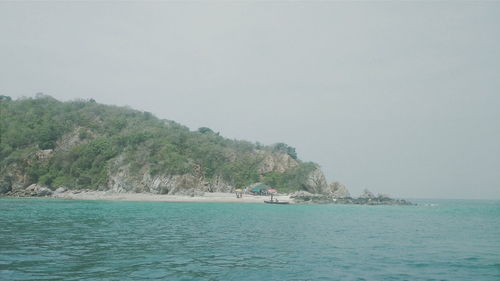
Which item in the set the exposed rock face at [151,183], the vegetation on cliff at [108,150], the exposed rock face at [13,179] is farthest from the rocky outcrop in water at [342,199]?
the exposed rock face at [13,179]

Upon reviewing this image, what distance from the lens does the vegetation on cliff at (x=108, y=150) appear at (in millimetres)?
78562

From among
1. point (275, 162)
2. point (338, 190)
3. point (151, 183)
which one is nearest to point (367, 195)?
point (338, 190)

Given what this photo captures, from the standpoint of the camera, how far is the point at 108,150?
8425 centimetres

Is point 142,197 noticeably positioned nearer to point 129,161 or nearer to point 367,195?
point 129,161

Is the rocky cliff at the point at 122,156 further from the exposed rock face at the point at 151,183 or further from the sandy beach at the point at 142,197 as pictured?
the sandy beach at the point at 142,197

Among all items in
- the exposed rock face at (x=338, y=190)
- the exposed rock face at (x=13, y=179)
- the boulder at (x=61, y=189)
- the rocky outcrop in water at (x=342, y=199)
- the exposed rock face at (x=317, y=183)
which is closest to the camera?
the exposed rock face at (x=13, y=179)

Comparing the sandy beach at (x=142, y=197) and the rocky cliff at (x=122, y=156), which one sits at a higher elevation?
the rocky cliff at (x=122, y=156)

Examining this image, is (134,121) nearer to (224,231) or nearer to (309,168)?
(309,168)

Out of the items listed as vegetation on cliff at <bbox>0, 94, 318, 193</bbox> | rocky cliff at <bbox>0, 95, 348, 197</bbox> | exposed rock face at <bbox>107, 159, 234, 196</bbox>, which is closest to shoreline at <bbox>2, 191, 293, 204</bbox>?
exposed rock face at <bbox>107, 159, 234, 196</bbox>

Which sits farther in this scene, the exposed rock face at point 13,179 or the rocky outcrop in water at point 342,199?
the rocky outcrop in water at point 342,199

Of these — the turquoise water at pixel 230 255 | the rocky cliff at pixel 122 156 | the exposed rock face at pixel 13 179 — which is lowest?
the turquoise water at pixel 230 255

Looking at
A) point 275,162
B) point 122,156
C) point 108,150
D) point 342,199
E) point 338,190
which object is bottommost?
point 342,199

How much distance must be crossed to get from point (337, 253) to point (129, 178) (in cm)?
6882

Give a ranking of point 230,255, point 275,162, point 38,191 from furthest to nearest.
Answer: point 275,162 → point 38,191 → point 230,255
